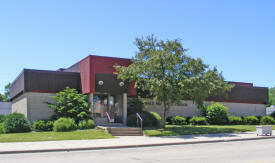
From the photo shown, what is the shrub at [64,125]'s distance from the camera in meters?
23.8

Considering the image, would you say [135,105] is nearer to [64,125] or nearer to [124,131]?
[124,131]

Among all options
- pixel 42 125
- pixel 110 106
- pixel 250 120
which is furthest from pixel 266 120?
pixel 42 125

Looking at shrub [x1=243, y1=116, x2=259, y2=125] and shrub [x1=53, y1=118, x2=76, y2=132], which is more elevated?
shrub [x1=53, y1=118, x2=76, y2=132]

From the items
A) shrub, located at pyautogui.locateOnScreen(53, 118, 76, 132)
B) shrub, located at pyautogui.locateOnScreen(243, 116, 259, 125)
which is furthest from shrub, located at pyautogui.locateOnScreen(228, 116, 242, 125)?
shrub, located at pyautogui.locateOnScreen(53, 118, 76, 132)

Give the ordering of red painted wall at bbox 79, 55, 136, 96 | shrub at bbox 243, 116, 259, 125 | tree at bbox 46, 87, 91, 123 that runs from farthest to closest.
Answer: shrub at bbox 243, 116, 259, 125
red painted wall at bbox 79, 55, 136, 96
tree at bbox 46, 87, 91, 123

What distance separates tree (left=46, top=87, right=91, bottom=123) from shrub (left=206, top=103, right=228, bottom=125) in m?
13.0

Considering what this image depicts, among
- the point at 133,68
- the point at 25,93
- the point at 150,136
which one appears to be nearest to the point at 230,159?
the point at 150,136

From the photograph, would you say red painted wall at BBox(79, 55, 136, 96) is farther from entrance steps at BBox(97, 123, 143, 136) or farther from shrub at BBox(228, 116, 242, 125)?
shrub at BBox(228, 116, 242, 125)

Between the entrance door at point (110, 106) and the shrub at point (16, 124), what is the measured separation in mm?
6169

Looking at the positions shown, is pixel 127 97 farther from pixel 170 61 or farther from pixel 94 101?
pixel 170 61

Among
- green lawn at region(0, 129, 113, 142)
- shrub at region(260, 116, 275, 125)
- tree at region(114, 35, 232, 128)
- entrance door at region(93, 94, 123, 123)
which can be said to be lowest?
shrub at region(260, 116, 275, 125)

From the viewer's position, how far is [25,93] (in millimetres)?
27344

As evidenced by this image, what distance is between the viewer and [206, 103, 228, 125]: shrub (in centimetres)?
3241

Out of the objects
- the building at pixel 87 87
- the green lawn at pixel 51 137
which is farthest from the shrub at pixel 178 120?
the green lawn at pixel 51 137
